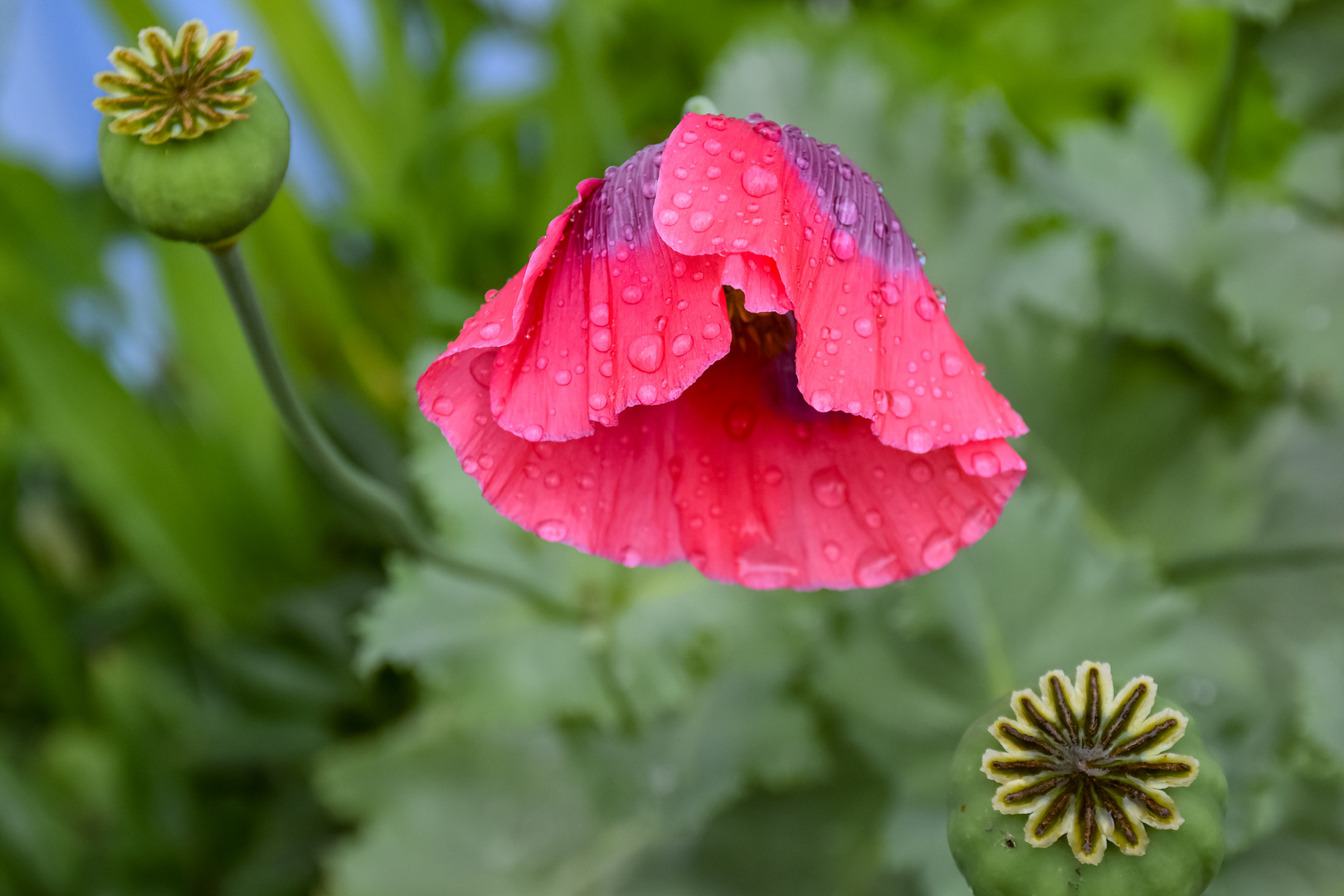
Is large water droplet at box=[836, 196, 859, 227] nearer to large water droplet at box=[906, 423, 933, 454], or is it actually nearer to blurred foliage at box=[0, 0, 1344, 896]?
large water droplet at box=[906, 423, 933, 454]

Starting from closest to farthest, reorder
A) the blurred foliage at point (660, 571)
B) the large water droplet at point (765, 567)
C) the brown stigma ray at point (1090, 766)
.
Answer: the brown stigma ray at point (1090, 766) < the large water droplet at point (765, 567) < the blurred foliage at point (660, 571)

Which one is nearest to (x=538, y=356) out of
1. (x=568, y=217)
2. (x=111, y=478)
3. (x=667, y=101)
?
(x=568, y=217)

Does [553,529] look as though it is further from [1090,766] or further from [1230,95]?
[1230,95]

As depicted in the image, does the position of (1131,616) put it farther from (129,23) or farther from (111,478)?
(129,23)

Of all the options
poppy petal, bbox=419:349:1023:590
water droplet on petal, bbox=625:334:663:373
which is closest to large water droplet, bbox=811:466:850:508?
poppy petal, bbox=419:349:1023:590

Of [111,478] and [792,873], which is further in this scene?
[111,478]

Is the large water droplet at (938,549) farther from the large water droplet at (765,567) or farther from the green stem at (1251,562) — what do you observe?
the green stem at (1251,562)

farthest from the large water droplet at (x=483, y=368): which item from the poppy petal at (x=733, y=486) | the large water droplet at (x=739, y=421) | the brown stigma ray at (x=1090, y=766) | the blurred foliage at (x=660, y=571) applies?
the blurred foliage at (x=660, y=571)

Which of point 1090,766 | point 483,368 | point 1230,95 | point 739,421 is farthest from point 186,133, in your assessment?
point 1230,95
